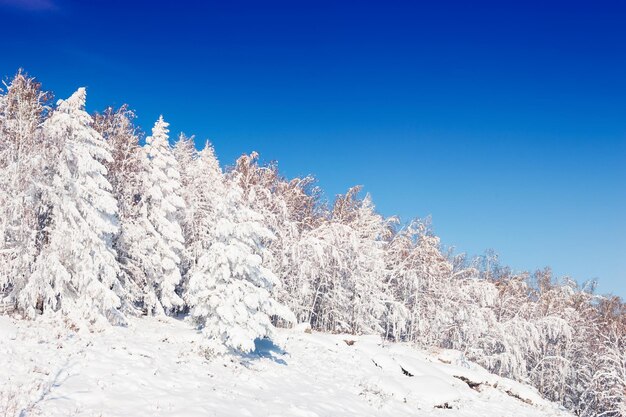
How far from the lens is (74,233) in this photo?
69.8 ft

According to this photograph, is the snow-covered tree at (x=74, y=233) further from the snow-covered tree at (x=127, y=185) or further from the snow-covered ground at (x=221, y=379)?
the snow-covered tree at (x=127, y=185)

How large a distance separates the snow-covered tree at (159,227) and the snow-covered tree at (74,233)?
253 inches

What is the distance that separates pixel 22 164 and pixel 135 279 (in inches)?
385

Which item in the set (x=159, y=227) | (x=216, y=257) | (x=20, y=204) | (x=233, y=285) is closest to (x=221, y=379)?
(x=233, y=285)

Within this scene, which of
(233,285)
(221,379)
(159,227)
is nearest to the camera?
(221,379)

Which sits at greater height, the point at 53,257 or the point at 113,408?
the point at 53,257

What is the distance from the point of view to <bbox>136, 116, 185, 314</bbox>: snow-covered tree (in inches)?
1151

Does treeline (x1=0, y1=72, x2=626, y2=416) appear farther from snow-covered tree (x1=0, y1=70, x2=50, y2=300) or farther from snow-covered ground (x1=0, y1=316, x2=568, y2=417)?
snow-covered ground (x1=0, y1=316, x2=568, y2=417)

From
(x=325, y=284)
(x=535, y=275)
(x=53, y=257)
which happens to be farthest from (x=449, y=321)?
(x=53, y=257)

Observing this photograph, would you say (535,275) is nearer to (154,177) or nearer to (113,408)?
(154,177)

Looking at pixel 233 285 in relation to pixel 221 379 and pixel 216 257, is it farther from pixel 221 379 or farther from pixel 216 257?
pixel 221 379

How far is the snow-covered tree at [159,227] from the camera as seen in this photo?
95.9 ft

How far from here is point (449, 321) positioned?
43.2 metres

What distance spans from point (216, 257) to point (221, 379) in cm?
484
